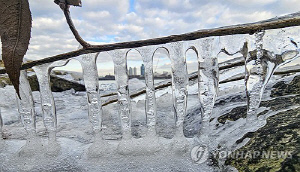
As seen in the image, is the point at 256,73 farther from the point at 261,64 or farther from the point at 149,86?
the point at 149,86

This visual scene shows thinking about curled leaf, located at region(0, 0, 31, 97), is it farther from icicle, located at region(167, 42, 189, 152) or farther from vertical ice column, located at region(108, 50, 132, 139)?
icicle, located at region(167, 42, 189, 152)

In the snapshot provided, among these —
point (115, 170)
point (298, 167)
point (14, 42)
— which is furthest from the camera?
point (115, 170)

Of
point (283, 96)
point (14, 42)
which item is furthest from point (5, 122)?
point (283, 96)

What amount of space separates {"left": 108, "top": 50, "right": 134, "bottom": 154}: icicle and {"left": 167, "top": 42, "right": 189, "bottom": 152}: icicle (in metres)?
0.26

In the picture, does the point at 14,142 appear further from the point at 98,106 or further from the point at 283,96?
the point at 283,96

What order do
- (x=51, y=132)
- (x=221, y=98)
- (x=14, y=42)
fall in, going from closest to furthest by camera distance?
(x=14, y=42)
(x=51, y=132)
(x=221, y=98)

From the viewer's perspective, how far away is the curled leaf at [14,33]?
1.65 ft

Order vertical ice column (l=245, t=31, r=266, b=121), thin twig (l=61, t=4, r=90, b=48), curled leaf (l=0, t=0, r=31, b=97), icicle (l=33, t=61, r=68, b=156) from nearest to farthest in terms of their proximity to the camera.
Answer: curled leaf (l=0, t=0, r=31, b=97)
thin twig (l=61, t=4, r=90, b=48)
vertical ice column (l=245, t=31, r=266, b=121)
icicle (l=33, t=61, r=68, b=156)

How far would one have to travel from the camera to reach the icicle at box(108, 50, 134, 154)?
1.16m

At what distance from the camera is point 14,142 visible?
154 centimetres

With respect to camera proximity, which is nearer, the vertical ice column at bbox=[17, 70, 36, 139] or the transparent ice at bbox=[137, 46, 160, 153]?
the transparent ice at bbox=[137, 46, 160, 153]

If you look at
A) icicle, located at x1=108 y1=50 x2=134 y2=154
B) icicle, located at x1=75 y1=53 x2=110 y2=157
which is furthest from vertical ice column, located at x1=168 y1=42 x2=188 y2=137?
icicle, located at x1=75 y1=53 x2=110 y2=157

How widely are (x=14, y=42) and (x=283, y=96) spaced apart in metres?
1.67

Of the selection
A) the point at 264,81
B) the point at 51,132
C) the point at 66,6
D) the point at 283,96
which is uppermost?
the point at 66,6
